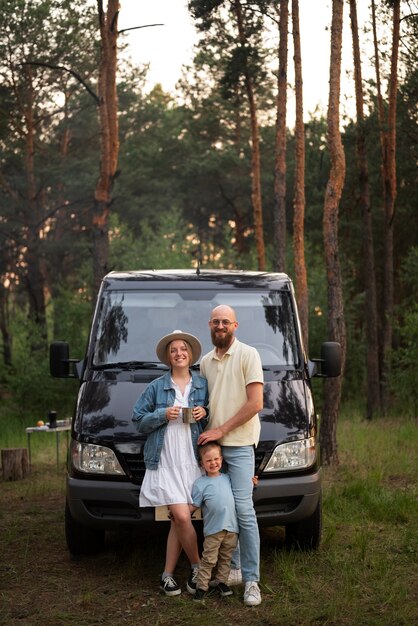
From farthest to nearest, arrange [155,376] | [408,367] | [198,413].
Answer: [408,367] → [155,376] → [198,413]

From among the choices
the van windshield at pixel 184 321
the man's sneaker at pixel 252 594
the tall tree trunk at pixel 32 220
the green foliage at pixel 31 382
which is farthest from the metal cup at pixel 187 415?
the tall tree trunk at pixel 32 220

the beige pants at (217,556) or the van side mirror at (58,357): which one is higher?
the van side mirror at (58,357)

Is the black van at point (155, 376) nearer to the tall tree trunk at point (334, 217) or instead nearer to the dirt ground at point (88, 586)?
the dirt ground at point (88, 586)

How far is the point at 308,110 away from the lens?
3862cm

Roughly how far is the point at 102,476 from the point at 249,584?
1.30 m

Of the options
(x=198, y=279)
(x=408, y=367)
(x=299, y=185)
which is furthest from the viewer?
(x=408, y=367)

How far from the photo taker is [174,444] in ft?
22.4

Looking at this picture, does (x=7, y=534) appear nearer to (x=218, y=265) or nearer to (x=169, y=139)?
(x=218, y=265)

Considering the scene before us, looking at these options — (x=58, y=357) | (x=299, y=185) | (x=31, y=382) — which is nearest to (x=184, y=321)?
(x=58, y=357)

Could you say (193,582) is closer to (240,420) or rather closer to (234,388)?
(240,420)

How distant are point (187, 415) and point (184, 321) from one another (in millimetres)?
1683

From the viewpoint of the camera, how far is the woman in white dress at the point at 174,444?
676 centimetres

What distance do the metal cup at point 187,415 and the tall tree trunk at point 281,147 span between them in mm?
15386

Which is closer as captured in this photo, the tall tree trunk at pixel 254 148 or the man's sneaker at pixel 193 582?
the man's sneaker at pixel 193 582
